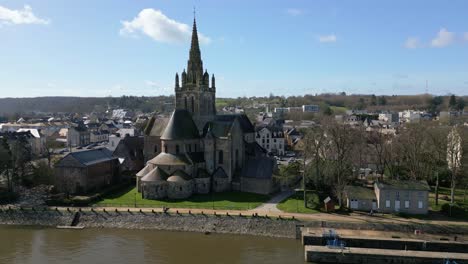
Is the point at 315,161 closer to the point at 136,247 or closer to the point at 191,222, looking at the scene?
the point at 191,222

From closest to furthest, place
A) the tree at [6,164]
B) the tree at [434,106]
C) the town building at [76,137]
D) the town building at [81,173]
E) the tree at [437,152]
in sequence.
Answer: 1. the town building at [81,173]
2. the tree at [6,164]
3. the tree at [437,152]
4. the town building at [76,137]
5. the tree at [434,106]

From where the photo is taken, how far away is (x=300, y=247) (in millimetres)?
35844

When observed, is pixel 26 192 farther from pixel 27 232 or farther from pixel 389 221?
pixel 389 221

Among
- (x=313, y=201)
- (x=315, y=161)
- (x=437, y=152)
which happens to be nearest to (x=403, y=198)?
(x=313, y=201)

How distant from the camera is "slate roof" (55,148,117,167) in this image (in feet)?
165

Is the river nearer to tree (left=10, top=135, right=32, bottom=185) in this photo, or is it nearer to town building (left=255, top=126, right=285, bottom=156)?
tree (left=10, top=135, right=32, bottom=185)

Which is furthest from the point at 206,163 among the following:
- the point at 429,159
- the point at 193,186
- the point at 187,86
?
the point at 429,159

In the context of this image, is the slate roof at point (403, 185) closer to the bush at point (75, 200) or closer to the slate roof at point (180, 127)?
the slate roof at point (180, 127)

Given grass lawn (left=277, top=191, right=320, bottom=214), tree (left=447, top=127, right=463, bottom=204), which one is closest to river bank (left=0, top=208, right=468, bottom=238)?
grass lawn (left=277, top=191, right=320, bottom=214)

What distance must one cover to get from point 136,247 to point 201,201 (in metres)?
11.6

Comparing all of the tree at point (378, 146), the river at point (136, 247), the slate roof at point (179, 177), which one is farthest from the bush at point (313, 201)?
the slate roof at point (179, 177)

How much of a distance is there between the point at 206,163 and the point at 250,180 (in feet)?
19.1

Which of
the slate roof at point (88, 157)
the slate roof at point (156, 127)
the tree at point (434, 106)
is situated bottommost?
the slate roof at point (88, 157)

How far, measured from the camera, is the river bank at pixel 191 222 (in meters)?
38.2
